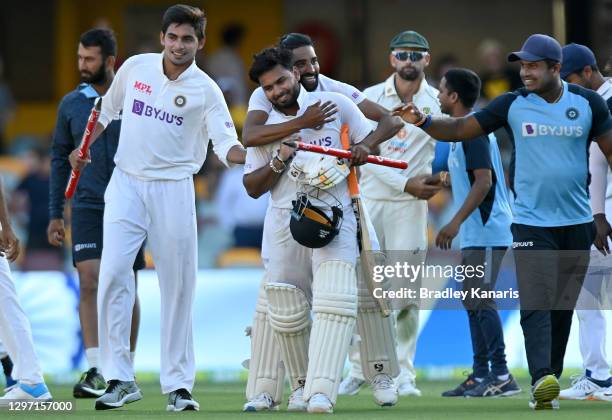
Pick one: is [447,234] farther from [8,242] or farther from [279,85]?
[8,242]

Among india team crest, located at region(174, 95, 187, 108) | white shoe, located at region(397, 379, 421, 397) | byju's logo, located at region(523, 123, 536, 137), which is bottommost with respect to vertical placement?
white shoe, located at region(397, 379, 421, 397)

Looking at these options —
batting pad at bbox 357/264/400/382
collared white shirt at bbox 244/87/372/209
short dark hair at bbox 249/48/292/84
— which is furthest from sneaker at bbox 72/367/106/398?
short dark hair at bbox 249/48/292/84

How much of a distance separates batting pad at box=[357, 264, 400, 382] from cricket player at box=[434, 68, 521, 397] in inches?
53.7

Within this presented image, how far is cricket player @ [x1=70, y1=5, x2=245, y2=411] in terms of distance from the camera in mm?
10227

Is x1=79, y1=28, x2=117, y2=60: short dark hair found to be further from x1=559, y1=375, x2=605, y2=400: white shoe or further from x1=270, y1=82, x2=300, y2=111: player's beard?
x1=559, y1=375, x2=605, y2=400: white shoe

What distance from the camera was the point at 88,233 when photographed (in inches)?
468

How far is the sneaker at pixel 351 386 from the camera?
11977 millimetres

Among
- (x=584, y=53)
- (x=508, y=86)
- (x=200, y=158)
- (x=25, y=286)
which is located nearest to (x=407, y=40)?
(x=584, y=53)

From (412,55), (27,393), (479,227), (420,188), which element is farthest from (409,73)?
(27,393)

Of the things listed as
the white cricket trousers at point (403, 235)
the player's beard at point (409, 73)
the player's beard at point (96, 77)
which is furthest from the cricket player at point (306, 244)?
the player's beard at point (96, 77)

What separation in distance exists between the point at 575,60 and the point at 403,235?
1969mm

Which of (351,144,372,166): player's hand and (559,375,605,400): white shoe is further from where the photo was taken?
(559,375,605,400): white shoe

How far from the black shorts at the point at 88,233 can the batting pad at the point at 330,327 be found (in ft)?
8.81

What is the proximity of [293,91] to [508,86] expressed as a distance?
32.1ft
